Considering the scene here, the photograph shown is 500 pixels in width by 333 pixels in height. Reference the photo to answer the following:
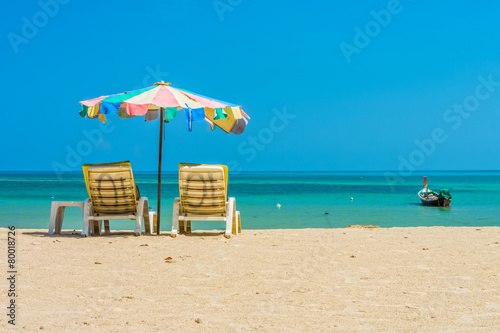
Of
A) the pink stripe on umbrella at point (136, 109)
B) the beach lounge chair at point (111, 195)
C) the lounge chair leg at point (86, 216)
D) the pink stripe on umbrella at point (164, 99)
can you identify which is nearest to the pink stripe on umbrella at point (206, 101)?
the pink stripe on umbrella at point (164, 99)

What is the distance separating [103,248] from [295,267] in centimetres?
248

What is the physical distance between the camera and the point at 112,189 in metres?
7.10

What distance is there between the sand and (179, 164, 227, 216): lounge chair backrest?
2.33ft

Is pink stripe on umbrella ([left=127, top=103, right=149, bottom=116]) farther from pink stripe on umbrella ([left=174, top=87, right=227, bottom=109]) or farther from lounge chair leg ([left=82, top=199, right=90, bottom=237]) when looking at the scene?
lounge chair leg ([left=82, top=199, right=90, bottom=237])

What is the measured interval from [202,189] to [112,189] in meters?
1.26

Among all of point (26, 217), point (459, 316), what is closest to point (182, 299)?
point (459, 316)

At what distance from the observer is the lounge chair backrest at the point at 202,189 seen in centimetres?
704

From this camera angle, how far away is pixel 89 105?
693 centimetres

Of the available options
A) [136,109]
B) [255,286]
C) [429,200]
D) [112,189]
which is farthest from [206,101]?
[429,200]

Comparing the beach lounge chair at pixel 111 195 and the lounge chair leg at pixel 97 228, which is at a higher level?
the beach lounge chair at pixel 111 195

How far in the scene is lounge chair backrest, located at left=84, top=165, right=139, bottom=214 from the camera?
700 cm

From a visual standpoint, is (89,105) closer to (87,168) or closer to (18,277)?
(87,168)

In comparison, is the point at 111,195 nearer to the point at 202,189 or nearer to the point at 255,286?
the point at 202,189

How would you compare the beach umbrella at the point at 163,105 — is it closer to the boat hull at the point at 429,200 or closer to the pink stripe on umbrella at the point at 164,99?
the pink stripe on umbrella at the point at 164,99
